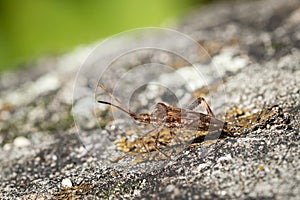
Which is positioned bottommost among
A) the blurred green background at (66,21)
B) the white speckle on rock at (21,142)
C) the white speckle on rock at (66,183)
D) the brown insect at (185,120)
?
the white speckle on rock at (66,183)

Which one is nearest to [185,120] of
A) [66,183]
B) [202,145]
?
[202,145]

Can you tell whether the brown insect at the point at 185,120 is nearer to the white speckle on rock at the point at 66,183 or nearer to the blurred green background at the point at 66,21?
the white speckle on rock at the point at 66,183

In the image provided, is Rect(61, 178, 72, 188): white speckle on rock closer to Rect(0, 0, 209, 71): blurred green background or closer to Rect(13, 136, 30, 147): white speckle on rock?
Rect(13, 136, 30, 147): white speckle on rock

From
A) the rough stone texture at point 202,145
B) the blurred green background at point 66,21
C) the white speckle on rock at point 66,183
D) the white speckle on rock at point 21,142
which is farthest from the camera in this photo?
the blurred green background at point 66,21

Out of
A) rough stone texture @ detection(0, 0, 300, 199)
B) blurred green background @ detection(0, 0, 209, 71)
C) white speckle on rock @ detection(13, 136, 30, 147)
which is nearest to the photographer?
rough stone texture @ detection(0, 0, 300, 199)

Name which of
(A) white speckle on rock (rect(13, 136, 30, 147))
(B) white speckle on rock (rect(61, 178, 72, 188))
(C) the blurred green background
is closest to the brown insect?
(B) white speckle on rock (rect(61, 178, 72, 188))

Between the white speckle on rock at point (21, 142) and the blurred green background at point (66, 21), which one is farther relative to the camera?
the blurred green background at point (66, 21)

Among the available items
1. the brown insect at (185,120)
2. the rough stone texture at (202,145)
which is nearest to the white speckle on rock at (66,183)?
the rough stone texture at (202,145)

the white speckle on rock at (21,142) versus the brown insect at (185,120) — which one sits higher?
the white speckle on rock at (21,142)

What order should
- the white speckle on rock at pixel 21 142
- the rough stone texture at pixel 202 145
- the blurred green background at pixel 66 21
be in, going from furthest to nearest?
the blurred green background at pixel 66 21
the white speckle on rock at pixel 21 142
the rough stone texture at pixel 202 145
